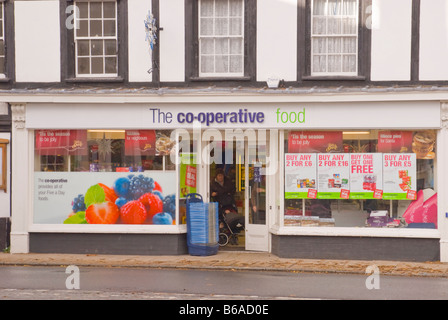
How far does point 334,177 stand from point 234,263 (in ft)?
9.88

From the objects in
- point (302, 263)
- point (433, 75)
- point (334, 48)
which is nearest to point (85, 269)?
point (302, 263)

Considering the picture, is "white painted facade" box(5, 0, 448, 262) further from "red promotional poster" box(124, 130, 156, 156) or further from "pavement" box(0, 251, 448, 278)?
"pavement" box(0, 251, 448, 278)

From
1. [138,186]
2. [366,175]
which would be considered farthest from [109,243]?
[366,175]

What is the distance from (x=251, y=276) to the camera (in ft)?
41.5

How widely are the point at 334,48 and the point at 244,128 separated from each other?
108 inches

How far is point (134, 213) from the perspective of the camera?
15.5 m

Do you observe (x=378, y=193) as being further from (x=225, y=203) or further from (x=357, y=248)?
(x=225, y=203)

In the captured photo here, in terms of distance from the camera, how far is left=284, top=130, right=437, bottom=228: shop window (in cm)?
1477

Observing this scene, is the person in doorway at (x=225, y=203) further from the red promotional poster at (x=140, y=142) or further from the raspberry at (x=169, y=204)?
the red promotional poster at (x=140, y=142)

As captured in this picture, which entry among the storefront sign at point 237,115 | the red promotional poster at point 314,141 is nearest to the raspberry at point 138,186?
the storefront sign at point 237,115

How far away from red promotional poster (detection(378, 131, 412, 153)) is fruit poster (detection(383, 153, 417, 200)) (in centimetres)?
11

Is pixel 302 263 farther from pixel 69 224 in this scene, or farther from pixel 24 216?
pixel 24 216

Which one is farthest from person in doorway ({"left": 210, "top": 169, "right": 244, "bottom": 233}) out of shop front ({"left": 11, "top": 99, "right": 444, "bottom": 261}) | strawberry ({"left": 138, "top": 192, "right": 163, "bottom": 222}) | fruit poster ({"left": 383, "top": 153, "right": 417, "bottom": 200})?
fruit poster ({"left": 383, "top": 153, "right": 417, "bottom": 200})

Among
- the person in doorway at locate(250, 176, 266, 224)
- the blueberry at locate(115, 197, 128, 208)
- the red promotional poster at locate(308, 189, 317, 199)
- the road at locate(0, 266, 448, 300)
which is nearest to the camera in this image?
the road at locate(0, 266, 448, 300)
